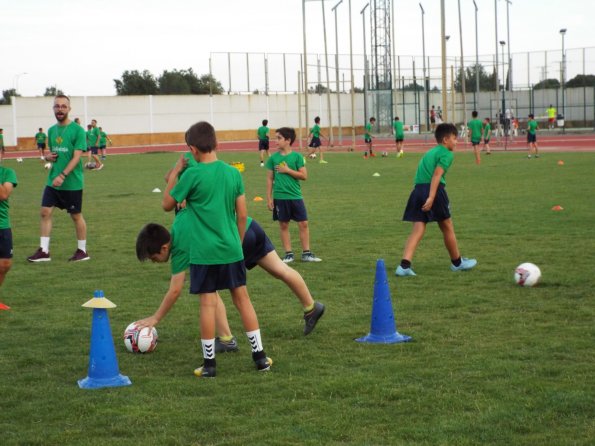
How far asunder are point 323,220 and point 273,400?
10700 mm

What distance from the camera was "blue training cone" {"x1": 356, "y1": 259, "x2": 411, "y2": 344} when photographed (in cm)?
719

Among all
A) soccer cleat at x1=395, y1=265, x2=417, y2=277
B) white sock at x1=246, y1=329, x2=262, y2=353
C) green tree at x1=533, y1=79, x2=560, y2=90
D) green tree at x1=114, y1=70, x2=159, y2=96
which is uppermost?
green tree at x1=114, y1=70, x2=159, y2=96

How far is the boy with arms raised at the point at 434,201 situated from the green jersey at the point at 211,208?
4376 millimetres

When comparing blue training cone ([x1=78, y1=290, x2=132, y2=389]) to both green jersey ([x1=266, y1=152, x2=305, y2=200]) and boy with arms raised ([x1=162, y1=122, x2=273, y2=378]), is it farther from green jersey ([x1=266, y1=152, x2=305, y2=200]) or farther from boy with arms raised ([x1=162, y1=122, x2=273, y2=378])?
green jersey ([x1=266, y1=152, x2=305, y2=200])

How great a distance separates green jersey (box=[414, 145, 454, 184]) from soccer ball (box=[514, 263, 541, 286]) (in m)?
1.47

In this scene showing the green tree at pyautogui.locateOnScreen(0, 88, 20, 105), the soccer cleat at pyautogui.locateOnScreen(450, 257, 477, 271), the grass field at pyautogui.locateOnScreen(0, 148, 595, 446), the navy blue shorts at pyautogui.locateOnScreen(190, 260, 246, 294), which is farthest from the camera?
the green tree at pyautogui.locateOnScreen(0, 88, 20, 105)

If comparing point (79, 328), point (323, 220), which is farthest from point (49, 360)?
point (323, 220)

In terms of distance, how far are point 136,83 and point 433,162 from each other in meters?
82.6

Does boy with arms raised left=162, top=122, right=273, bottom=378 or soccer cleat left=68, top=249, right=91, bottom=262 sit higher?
boy with arms raised left=162, top=122, right=273, bottom=378

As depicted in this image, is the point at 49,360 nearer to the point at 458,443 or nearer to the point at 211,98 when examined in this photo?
the point at 458,443

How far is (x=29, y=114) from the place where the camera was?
58375 mm

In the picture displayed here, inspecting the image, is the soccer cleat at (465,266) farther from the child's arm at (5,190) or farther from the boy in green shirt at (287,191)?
the child's arm at (5,190)

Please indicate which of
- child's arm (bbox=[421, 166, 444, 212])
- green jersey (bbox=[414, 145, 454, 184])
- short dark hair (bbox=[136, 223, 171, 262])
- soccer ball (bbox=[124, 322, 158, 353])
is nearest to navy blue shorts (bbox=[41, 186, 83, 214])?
green jersey (bbox=[414, 145, 454, 184])

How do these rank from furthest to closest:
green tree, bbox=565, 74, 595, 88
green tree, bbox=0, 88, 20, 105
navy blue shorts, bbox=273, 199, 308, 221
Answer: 1. green tree, bbox=0, 88, 20, 105
2. green tree, bbox=565, 74, 595, 88
3. navy blue shorts, bbox=273, 199, 308, 221
